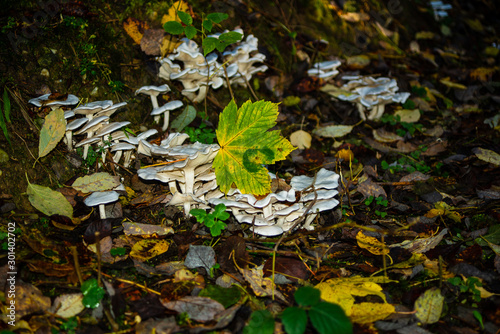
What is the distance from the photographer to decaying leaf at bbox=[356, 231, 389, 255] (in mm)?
2896

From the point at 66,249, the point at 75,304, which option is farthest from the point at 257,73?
the point at 75,304

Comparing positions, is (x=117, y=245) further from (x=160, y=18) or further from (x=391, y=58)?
(x=391, y=58)

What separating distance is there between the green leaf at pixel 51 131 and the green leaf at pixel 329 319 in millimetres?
2739

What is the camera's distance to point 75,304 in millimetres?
2291

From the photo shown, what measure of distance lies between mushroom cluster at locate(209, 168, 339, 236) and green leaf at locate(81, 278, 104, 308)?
1.08m

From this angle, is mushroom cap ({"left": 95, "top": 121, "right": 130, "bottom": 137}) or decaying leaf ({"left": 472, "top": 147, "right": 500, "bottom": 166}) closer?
mushroom cap ({"left": 95, "top": 121, "right": 130, "bottom": 137})

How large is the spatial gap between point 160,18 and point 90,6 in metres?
0.87

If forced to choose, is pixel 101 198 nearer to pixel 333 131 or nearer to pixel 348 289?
pixel 348 289

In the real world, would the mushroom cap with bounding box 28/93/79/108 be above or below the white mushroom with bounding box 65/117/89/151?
A: above

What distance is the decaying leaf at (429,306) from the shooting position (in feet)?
7.68

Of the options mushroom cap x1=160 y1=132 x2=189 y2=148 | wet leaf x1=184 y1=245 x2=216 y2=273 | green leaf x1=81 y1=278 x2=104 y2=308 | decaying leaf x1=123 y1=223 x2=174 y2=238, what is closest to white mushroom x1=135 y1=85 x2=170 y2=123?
mushroom cap x1=160 y1=132 x2=189 y2=148

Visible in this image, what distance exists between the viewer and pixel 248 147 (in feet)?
9.59

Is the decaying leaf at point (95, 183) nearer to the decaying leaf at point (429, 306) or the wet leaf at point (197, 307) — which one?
the wet leaf at point (197, 307)

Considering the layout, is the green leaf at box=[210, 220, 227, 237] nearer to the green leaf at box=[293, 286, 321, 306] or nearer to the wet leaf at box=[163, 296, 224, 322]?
the wet leaf at box=[163, 296, 224, 322]
